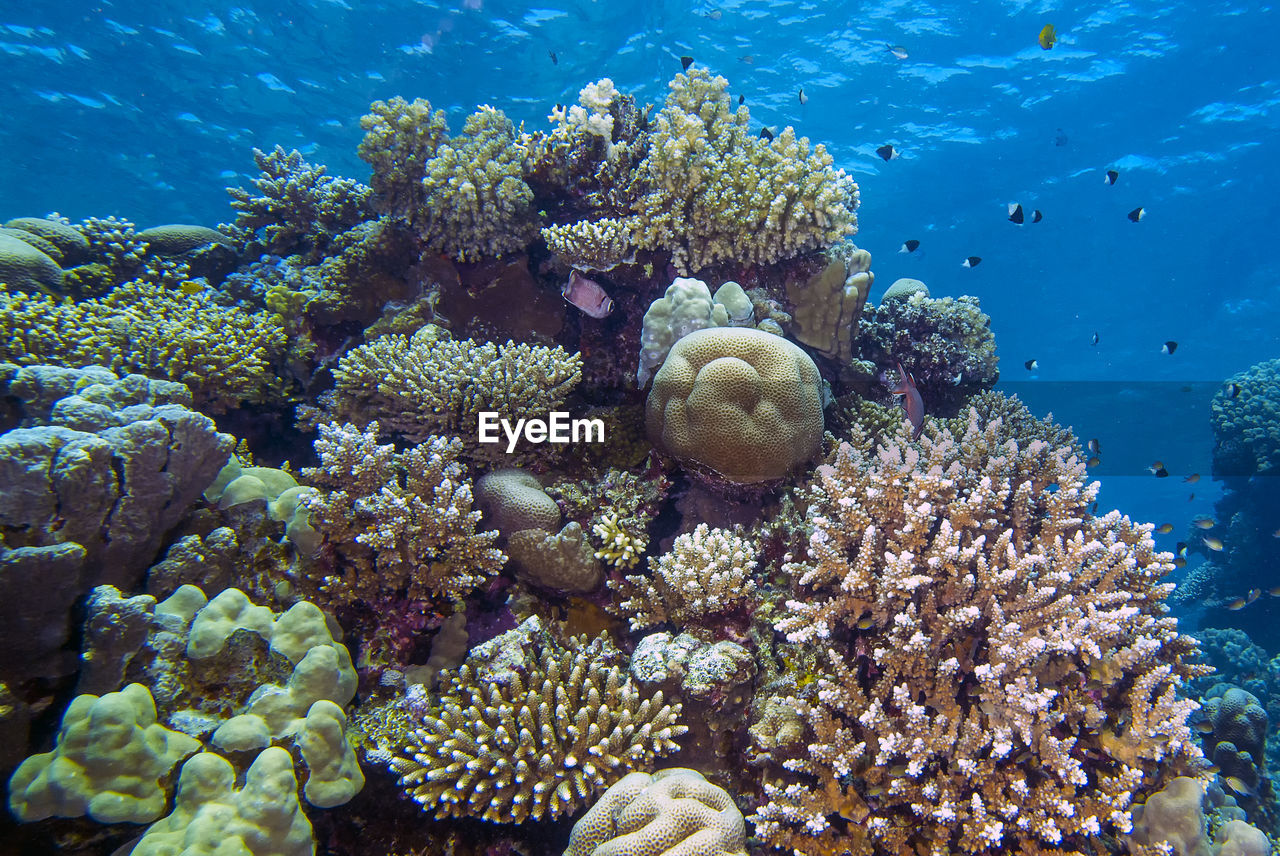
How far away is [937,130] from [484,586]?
34148mm

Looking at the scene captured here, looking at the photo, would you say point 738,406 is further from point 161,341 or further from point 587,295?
point 161,341

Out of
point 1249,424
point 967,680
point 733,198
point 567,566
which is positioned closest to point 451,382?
point 567,566

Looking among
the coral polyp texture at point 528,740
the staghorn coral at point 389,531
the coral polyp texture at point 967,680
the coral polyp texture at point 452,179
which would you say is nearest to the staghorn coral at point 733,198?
the coral polyp texture at point 452,179

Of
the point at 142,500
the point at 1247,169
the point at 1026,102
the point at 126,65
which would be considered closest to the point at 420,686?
the point at 142,500

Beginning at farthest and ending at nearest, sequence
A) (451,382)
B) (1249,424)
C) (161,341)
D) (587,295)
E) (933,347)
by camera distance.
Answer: (1249,424) < (933,347) < (587,295) < (161,341) < (451,382)

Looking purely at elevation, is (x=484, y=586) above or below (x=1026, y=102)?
below

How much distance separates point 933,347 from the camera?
6578 millimetres

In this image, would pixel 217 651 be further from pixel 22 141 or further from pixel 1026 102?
pixel 22 141

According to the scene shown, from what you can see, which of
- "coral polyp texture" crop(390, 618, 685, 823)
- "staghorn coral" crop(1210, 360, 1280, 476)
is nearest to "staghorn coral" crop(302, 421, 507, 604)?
"coral polyp texture" crop(390, 618, 685, 823)

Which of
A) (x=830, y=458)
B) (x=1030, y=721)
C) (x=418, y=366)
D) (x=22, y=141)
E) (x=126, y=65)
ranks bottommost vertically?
(x=1030, y=721)

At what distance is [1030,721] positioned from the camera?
261 centimetres

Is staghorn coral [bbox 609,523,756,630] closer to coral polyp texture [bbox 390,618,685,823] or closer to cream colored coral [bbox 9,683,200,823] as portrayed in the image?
coral polyp texture [bbox 390,618,685,823]

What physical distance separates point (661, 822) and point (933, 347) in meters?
5.96

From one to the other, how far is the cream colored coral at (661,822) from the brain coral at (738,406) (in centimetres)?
217
